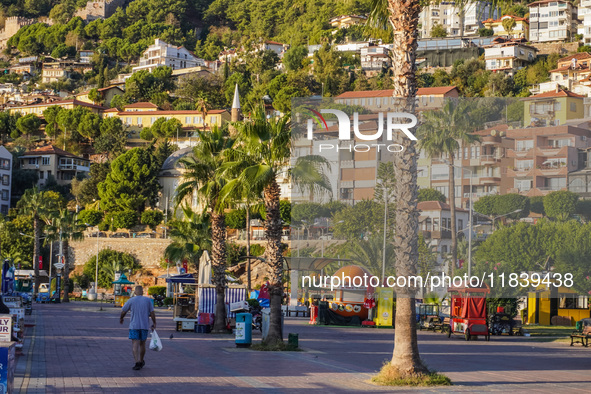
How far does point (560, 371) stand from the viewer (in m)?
17.2

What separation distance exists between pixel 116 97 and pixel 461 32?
66098mm

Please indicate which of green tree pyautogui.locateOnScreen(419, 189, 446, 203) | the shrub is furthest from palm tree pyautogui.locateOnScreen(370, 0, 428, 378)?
the shrub

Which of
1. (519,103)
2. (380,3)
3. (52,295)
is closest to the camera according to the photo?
(380,3)

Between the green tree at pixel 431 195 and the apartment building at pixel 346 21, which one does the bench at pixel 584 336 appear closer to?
the green tree at pixel 431 195

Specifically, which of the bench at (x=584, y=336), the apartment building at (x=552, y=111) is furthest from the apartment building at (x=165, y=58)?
the bench at (x=584, y=336)

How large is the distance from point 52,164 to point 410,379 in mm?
111971

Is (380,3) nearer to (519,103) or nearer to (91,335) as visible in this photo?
(519,103)

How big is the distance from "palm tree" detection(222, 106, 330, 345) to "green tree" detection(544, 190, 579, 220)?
18.9ft

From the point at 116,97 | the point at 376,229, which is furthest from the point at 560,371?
the point at 116,97

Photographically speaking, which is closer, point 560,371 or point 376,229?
point 560,371

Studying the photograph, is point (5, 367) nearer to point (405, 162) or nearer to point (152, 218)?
point (405, 162)

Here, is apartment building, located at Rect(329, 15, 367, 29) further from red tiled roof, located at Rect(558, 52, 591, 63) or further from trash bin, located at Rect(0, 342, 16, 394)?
trash bin, located at Rect(0, 342, 16, 394)

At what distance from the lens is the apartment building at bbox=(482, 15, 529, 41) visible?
156m

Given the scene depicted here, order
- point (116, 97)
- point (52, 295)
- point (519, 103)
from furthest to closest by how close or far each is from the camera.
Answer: point (116, 97), point (52, 295), point (519, 103)
